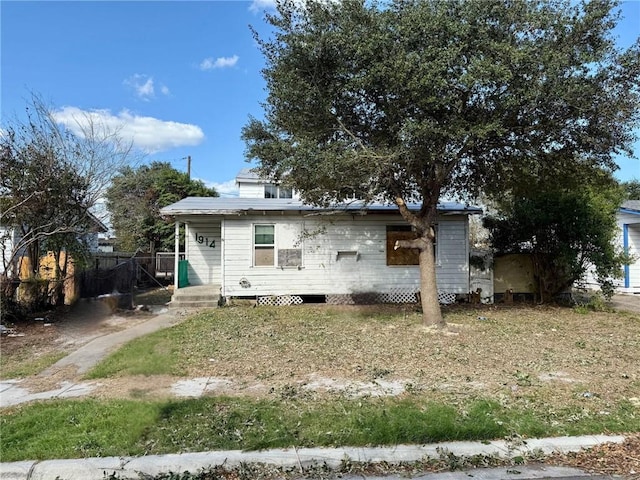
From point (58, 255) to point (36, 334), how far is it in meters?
3.21

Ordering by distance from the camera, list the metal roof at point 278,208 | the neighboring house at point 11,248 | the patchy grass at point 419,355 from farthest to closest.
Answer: the metal roof at point 278,208
the neighboring house at point 11,248
the patchy grass at point 419,355

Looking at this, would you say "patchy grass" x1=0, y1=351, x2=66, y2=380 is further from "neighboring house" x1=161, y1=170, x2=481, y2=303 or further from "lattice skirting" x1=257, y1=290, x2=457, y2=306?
"lattice skirting" x1=257, y1=290, x2=457, y2=306

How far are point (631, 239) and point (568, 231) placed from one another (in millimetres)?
7666

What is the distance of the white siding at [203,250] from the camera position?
15.7 m

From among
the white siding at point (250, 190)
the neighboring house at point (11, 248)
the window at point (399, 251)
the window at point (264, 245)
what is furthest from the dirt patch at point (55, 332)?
the white siding at point (250, 190)

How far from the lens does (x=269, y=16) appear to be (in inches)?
326

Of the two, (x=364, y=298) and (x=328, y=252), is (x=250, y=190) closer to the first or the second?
(x=328, y=252)

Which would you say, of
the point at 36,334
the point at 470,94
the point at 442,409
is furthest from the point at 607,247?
the point at 36,334

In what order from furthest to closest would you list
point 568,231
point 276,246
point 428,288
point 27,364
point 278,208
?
point 276,246, point 278,208, point 568,231, point 428,288, point 27,364

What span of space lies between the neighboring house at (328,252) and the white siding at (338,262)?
3 cm

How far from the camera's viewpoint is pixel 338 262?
13.6m

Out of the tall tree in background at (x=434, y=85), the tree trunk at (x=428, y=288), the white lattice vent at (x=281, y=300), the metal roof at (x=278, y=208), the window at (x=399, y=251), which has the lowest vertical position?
the white lattice vent at (x=281, y=300)

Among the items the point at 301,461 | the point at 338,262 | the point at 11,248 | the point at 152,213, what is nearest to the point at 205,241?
the point at 338,262

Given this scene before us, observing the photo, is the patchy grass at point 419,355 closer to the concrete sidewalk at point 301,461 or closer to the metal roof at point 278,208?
the concrete sidewalk at point 301,461
